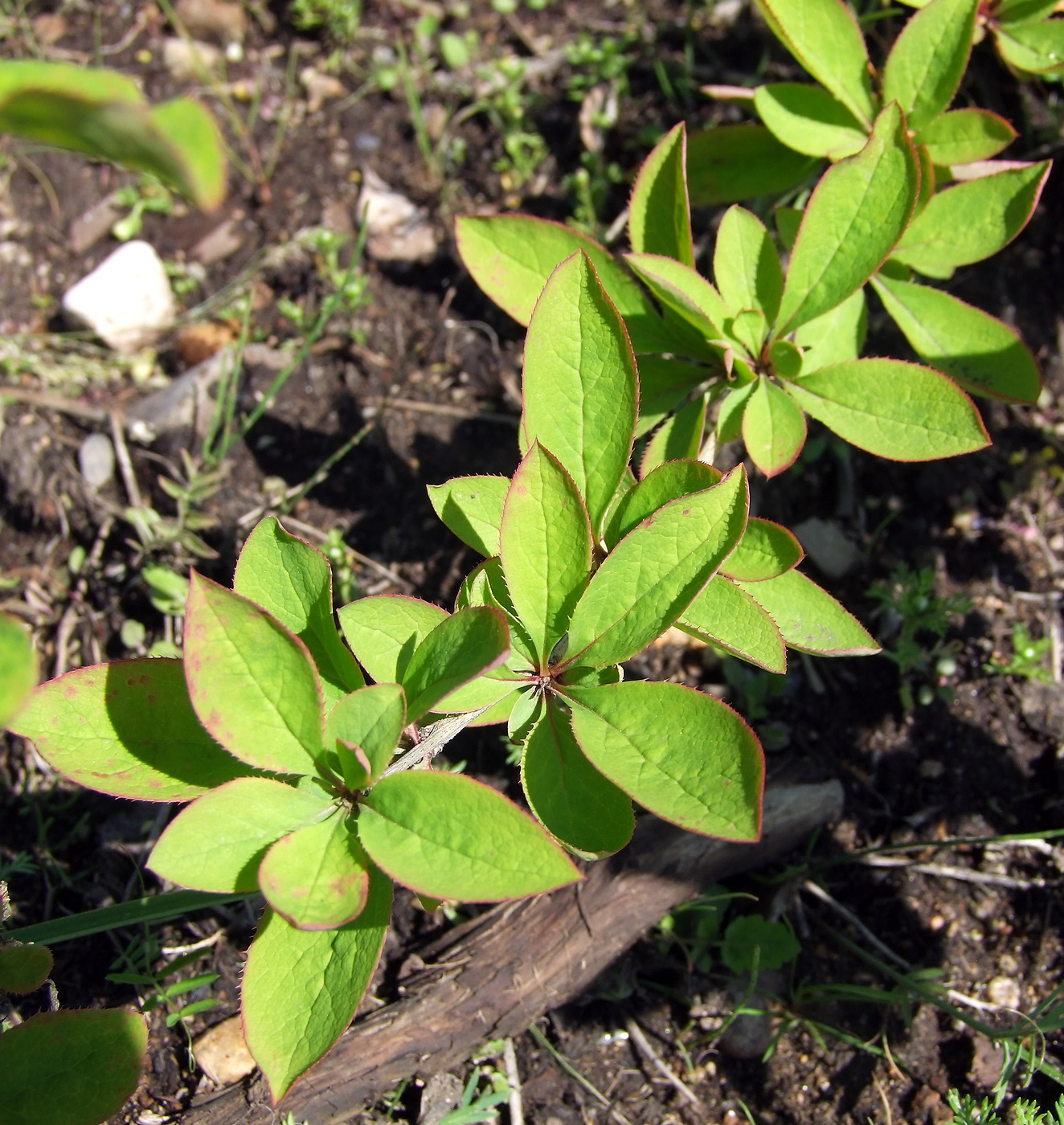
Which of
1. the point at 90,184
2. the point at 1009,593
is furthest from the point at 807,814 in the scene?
the point at 90,184

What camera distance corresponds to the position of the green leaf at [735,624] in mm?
1621

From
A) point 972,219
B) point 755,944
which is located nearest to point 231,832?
point 755,944

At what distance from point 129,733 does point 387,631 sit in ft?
1.68

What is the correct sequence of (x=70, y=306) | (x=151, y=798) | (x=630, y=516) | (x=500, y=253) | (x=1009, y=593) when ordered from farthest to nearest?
(x=70, y=306) < (x=1009, y=593) < (x=500, y=253) < (x=630, y=516) < (x=151, y=798)

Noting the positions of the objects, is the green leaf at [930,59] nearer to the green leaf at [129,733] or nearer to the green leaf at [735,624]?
the green leaf at [735,624]

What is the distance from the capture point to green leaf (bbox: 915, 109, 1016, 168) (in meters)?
2.16

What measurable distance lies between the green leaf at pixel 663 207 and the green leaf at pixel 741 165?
48cm

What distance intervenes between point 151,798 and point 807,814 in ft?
5.32

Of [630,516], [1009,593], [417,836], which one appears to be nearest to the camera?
[417,836]

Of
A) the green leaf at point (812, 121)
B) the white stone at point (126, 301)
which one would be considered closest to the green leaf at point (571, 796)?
the green leaf at point (812, 121)

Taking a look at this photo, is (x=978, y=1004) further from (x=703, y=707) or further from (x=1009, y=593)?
(x=703, y=707)

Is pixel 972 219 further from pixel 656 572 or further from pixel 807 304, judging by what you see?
pixel 656 572

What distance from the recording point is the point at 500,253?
211 cm

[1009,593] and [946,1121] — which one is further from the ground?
[1009,593]
